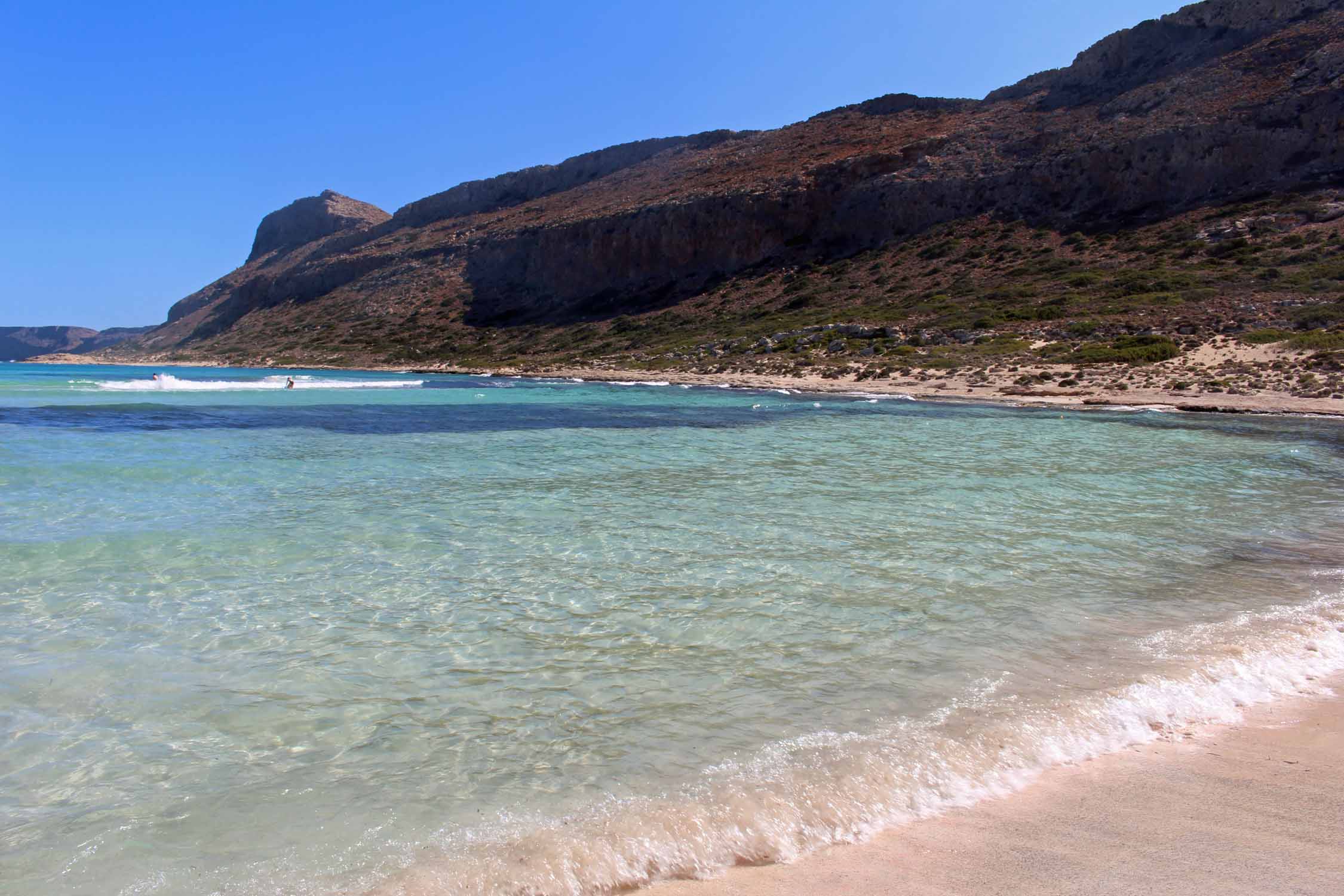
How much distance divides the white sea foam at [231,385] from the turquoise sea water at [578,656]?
32923 mm

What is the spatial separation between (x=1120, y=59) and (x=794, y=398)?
51383 millimetres

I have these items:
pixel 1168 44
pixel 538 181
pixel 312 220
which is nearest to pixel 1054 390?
pixel 1168 44

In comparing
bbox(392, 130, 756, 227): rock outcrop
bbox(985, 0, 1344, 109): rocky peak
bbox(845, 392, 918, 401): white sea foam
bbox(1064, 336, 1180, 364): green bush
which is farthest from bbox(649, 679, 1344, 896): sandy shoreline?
bbox(392, 130, 756, 227): rock outcrop

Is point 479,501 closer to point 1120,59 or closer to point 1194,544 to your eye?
point 1194,544

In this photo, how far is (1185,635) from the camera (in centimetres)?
551

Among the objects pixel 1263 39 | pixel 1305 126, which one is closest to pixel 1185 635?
pixel 1305 126

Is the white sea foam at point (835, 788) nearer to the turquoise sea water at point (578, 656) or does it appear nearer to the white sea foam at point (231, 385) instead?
the turquoise sea water at point (578, 656)

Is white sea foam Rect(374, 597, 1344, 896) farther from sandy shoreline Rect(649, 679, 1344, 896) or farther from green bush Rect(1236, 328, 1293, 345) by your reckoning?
green bush Rect(1236, 328, 1293, 345)

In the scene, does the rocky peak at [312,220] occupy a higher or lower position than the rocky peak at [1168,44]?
higher

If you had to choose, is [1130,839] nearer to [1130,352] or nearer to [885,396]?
[885,396]

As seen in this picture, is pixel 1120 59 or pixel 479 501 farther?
pixel 1120 59

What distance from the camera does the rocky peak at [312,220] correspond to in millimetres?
134250

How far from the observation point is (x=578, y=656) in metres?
5.15

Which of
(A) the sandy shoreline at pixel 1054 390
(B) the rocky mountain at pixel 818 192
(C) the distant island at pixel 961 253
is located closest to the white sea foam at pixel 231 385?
(C) the distant island at pixel 961 253
